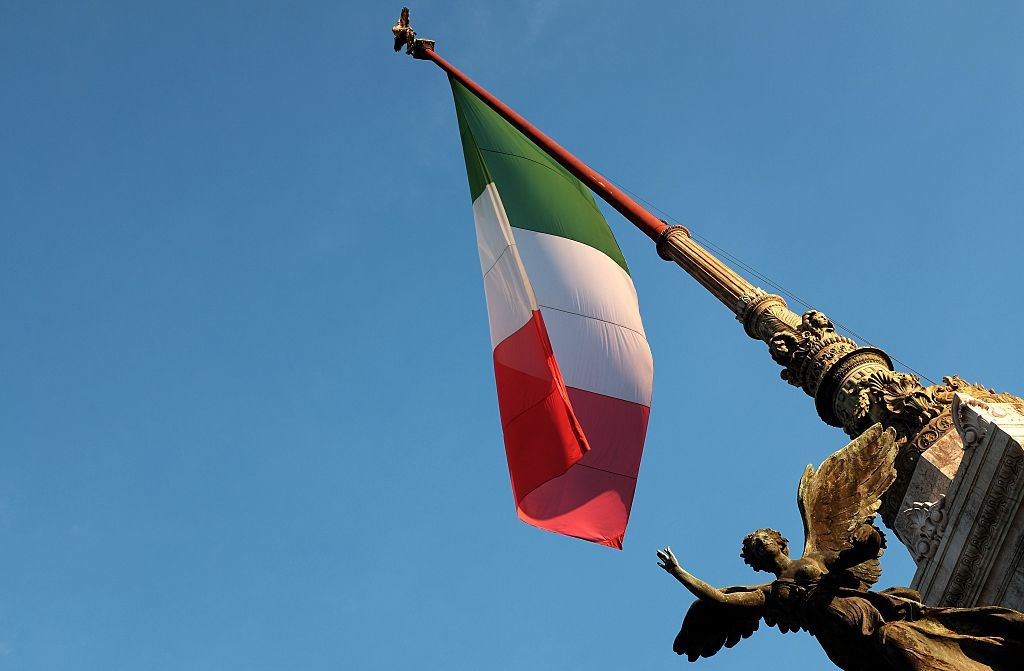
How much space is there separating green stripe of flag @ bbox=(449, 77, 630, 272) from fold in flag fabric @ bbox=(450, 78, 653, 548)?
3cm

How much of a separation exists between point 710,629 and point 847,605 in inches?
37.3

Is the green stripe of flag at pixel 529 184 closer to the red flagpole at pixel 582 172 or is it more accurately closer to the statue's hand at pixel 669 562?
the red flagpole at pixel 582 172

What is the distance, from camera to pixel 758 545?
805 centimetres

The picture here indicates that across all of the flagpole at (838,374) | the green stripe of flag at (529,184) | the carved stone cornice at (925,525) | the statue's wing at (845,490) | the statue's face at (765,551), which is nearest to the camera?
the statue's face at (765,551)

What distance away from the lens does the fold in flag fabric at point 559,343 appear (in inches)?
652

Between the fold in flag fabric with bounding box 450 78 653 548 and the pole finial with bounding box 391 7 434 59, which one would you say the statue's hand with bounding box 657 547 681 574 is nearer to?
the fold in flag fabric with bounding box 450 78 653 548

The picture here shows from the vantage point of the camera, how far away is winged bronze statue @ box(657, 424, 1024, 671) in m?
7.25

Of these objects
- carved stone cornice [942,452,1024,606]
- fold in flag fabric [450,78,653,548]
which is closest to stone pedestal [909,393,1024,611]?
carved stone cornice [942,452,1024,606]

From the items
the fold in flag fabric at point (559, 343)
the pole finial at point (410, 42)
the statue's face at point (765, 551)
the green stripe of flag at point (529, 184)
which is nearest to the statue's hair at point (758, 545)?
the statue's face at point (765, 551)

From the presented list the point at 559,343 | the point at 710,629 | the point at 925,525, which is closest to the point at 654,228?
the point at 559,343

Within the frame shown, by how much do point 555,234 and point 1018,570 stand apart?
414 inches

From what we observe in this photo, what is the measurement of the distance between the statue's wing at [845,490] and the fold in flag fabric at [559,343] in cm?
706

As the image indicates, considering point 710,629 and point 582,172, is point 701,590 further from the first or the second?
point 582,172

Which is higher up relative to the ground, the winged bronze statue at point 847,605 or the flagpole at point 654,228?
the flagpole at point 654,228
